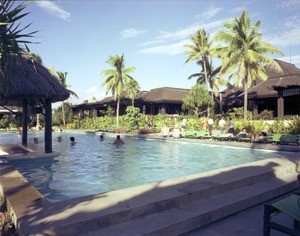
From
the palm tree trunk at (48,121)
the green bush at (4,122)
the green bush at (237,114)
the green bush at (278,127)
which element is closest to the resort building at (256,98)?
the green bush at (237,114)

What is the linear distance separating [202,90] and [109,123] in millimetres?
12428

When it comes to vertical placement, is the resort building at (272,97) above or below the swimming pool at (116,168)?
above

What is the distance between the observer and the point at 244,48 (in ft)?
85.9

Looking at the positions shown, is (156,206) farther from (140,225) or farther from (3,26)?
(3,26)

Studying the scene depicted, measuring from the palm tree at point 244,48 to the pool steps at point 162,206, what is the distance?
20.3 m

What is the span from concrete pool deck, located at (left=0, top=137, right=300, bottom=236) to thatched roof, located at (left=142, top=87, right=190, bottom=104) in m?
30.2

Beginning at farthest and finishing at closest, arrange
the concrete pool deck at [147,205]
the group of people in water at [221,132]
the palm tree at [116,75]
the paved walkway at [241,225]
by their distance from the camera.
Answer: the palm tree at [116,75] < the group of people in water at [221,132] < the paved walkway at [241,225] < the concrete pool deck at [147,205]

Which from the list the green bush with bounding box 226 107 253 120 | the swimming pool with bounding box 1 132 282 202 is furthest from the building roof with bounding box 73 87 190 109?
the swimming pool with bounding box 1 132 282 202

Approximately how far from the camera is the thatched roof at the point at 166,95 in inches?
1468

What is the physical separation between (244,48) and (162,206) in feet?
78.6

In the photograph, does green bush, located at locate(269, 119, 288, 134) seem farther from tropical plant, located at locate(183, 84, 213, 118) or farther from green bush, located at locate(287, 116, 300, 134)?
tropical plant, located at locate(183, 84, 213, 118)

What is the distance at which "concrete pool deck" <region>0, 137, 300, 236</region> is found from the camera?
4.22 metres

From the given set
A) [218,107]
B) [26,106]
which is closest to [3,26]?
[26,106]

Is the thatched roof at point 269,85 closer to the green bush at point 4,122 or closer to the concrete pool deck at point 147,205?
the concrete pool deck at point 147,205
